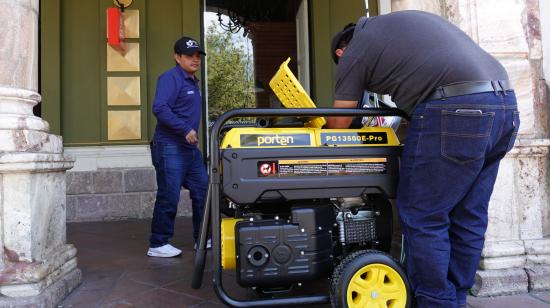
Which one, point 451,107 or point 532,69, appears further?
point 532,69

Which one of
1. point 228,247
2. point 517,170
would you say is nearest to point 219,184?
point 228,247

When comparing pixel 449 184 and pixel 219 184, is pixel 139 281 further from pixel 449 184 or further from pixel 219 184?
pixel 449 184

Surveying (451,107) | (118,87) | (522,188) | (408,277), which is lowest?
(408,277)

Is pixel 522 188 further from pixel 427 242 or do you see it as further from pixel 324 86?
pixel 324 86

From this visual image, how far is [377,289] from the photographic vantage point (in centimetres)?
218

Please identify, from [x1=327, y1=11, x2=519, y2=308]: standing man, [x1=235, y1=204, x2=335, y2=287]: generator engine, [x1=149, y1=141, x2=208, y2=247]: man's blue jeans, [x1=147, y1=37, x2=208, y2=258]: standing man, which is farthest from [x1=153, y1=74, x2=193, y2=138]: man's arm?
[x1=327, y1=11, x2=519, y2=308]: standing man

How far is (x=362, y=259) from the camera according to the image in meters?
2.16

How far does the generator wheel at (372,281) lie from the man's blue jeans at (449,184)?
0.23 ft

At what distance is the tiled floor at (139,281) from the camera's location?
268cm

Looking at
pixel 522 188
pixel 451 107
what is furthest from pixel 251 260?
pixel 522 188

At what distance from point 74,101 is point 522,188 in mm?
5364

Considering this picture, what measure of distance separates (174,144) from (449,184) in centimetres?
239

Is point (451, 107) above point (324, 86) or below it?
below

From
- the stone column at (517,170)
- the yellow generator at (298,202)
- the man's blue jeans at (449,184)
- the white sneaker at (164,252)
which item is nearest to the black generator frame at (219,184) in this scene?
the yellow generator at (298,202)
